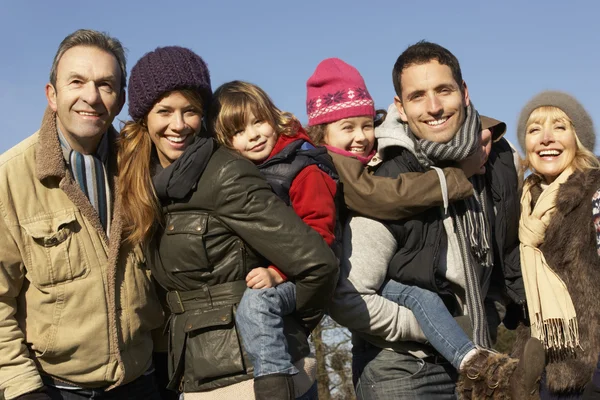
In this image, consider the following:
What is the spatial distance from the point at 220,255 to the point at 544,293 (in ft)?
5.36

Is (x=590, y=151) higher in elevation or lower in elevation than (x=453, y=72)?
lower

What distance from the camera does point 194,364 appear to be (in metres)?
2.92

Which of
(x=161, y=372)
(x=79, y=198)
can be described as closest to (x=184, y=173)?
(x=79, y=198)

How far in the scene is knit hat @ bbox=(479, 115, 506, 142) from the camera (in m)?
3.63

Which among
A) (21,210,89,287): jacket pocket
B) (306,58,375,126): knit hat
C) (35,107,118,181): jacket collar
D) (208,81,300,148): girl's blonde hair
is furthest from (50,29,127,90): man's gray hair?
(306,58,375,126): knit hat

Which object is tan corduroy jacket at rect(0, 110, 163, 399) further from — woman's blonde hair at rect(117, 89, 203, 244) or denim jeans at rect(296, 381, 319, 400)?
denim jeans at rect(296, 381, 319, 400)

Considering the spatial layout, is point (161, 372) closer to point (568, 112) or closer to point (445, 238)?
point (445, 238)

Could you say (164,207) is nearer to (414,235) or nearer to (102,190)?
(102,190)

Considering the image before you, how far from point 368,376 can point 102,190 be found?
1.50m

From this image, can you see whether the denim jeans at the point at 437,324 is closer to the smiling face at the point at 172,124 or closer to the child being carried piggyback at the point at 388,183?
the child being carried piggyback at the point at 388,183

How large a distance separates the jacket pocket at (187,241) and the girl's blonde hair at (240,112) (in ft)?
1.50

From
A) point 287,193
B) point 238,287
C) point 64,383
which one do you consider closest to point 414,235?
point 287,193

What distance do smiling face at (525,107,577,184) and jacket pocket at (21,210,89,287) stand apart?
7.63 ft

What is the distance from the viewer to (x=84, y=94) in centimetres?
328
